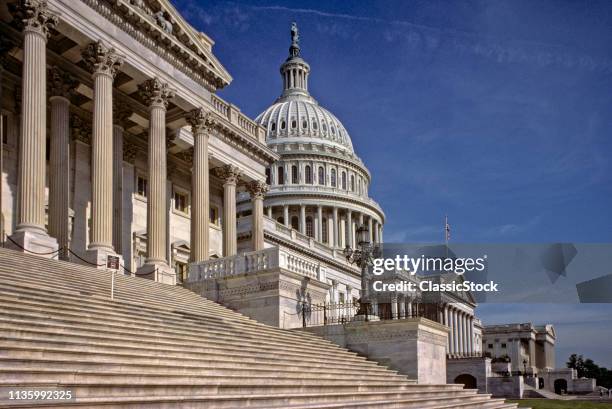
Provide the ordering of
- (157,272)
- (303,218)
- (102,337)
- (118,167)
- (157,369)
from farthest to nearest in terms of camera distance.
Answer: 1. (303,218)
2. (118,167)
3. (157,272)
4. (102,337)
5. (157,369)

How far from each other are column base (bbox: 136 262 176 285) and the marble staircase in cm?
454

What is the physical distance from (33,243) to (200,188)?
39.3 feet

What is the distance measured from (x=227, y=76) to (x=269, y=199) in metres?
76.6

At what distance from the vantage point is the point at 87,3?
95.4 ft

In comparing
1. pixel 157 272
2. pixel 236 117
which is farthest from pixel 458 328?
pixel 157 272

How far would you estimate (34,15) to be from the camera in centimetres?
2628

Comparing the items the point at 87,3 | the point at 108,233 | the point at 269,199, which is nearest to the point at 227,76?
the point at 87,3

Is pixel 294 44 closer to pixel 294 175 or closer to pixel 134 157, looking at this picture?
pixel 294 175

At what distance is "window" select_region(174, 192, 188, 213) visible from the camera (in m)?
43.0

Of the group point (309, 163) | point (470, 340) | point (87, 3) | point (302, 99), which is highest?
point (302, 99)

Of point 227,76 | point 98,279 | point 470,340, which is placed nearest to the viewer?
point 98,279

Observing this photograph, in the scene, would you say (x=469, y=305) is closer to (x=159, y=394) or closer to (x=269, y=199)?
(x=269, y=199)

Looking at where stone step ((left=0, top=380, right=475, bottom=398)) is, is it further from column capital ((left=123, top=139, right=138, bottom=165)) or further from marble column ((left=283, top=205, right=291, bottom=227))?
marble column ((left=283, top=205, right=291, bottom=227))

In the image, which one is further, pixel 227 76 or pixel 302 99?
pixel 302 99
